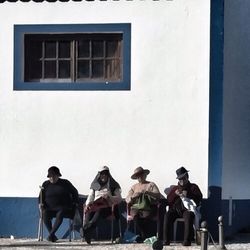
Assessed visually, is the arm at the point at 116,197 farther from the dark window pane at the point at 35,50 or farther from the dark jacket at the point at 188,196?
the dark window pane at the point at 35,50

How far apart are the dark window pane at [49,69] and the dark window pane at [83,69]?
0.40 m

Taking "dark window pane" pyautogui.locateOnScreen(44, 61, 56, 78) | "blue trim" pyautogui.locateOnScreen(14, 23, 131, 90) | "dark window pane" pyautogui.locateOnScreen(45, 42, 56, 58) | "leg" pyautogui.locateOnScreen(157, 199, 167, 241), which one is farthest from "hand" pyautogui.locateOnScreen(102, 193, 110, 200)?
"dark window pane" pyautogui.locateOnScreen(45, 42, 56, 58)

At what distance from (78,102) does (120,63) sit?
34.9 inches

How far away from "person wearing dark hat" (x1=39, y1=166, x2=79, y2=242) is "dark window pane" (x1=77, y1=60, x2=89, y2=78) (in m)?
1.54

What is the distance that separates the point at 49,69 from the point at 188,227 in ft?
11.0

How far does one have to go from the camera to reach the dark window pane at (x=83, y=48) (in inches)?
550

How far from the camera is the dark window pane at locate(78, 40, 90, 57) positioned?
13961mm

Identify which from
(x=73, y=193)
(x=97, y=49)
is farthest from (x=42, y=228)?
(x=97, y=49)

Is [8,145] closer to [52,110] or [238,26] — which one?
[52,110]

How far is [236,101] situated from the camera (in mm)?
14102

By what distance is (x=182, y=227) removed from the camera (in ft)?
44.2

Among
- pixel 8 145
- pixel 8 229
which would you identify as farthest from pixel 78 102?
pixel 8 229

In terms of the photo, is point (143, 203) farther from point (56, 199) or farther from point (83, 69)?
point (83, 69)

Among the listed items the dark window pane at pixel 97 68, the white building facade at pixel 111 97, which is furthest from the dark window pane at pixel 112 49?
the dark window pane at pixel 97 68
